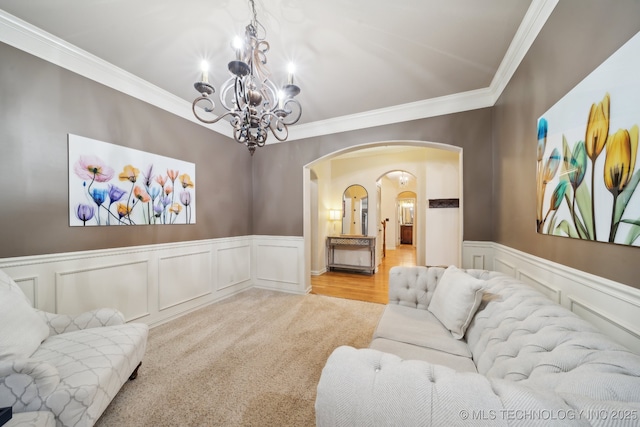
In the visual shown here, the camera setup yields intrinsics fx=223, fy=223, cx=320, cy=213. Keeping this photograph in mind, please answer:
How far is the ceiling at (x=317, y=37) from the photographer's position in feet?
5.67

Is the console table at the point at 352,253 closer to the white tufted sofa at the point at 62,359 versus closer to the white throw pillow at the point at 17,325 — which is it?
the white tufted sofa at the point at 62,359

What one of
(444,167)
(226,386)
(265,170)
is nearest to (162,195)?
(265,170)

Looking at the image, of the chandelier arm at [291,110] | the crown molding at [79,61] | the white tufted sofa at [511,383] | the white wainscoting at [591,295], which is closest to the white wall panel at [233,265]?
the crown molding at [79,61]

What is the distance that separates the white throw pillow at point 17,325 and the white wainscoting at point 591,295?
3.00m

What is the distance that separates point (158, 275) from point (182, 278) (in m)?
0.32

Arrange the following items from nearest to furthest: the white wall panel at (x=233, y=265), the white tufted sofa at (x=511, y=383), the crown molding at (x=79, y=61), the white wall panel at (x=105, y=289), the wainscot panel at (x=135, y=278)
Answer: the white tufted sofa at (x=511, y=383) < the crown molding at (x=79, y=61) < the wainscot panel at (x=135, y=278) < the white wall panel at (x=105, y=289) < the white wall panel at (x=233, y=265)

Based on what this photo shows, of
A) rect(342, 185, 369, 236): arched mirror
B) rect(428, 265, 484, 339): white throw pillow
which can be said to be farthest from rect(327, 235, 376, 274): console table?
rect(428, 265, 484, 339): white throw pillow

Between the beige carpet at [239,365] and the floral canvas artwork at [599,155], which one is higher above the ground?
the floral canvas artwork at [599,155]

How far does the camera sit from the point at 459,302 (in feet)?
5.24

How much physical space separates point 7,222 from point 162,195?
1231 millimetres

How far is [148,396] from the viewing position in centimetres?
167

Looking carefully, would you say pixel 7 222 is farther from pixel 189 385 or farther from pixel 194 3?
pixel 194 3

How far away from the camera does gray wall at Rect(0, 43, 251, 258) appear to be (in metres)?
1.88

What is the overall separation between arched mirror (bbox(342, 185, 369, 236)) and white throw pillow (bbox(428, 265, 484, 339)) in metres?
4.05
